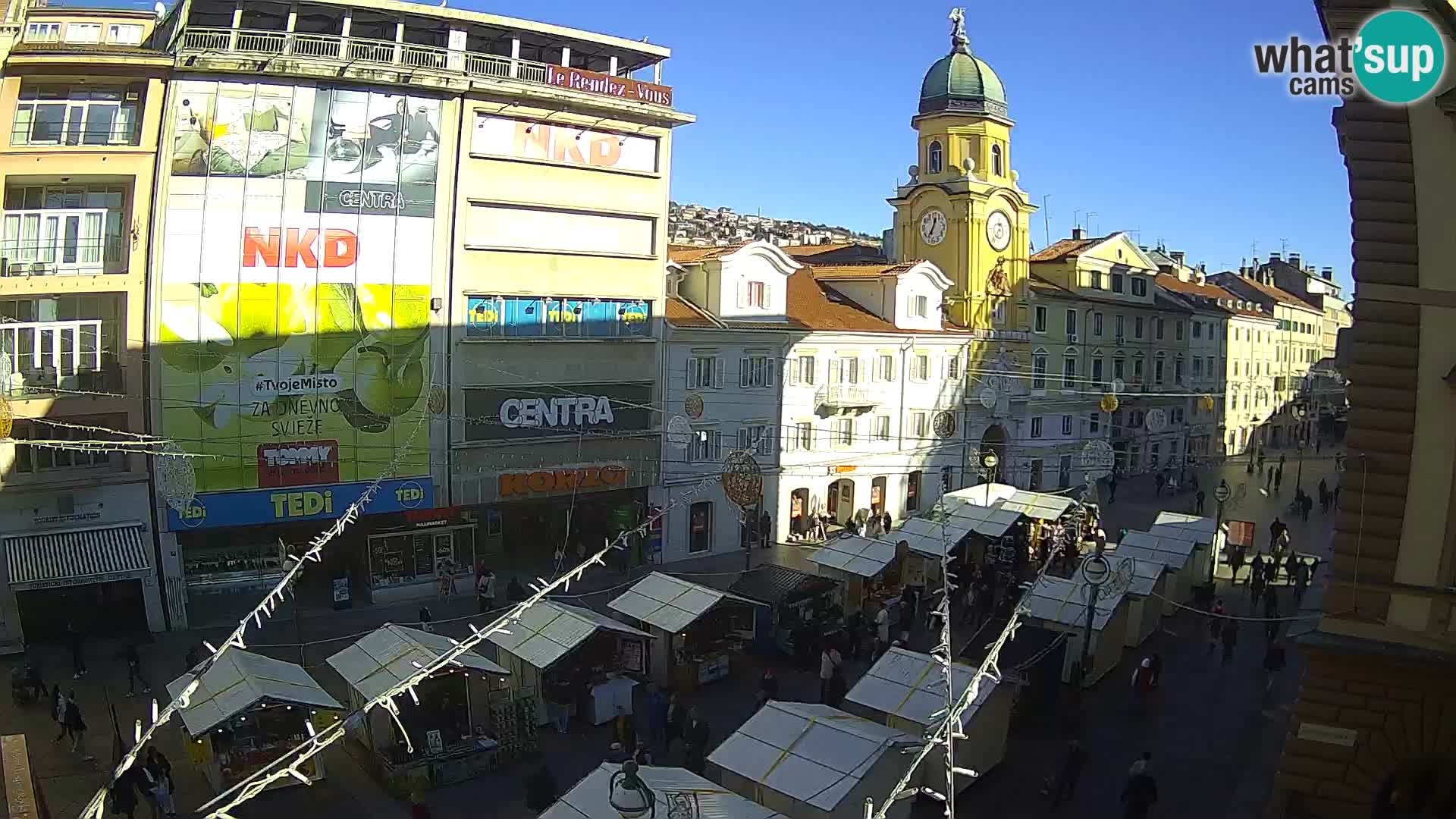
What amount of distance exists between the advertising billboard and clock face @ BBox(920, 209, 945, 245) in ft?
78.4

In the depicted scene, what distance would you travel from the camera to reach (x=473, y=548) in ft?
102

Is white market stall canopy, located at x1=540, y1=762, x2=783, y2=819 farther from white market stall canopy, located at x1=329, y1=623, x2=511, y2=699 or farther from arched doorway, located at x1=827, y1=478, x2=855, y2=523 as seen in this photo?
arched doorway, located at x1=827, y1=478, x2=855, y2=523

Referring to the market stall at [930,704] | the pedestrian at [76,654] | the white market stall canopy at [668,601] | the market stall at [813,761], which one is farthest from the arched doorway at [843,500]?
the pedestrian at [76,654]

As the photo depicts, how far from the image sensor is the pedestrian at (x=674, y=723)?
1861 cm

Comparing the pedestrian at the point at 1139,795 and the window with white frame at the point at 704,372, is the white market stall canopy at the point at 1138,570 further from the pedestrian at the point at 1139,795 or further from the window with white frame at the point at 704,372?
the window with white frame at the point at 704,372

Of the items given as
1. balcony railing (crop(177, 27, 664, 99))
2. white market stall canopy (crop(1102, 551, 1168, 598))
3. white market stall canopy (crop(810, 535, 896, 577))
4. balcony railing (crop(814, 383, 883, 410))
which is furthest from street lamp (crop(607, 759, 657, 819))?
balcony railing (crop(814, 383, 883, 410))

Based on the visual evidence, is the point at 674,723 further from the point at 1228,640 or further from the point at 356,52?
the point at 356,52

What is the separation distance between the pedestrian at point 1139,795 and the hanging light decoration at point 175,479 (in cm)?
2210

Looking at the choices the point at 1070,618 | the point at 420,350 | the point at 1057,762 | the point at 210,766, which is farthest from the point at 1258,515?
the point at 210,766

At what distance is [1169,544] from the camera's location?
88.9ft

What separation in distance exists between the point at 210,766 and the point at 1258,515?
135 feet

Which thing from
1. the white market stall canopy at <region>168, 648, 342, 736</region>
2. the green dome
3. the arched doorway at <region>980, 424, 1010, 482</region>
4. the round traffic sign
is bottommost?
the white market stall canopy at <region>168, 648, 342, 736</region>

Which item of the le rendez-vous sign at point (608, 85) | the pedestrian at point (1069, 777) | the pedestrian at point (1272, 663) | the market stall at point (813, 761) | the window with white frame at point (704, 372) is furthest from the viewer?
the window with white frame at point (704, 372)

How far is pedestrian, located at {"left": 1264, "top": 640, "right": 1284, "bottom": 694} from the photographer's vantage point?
22609mm
